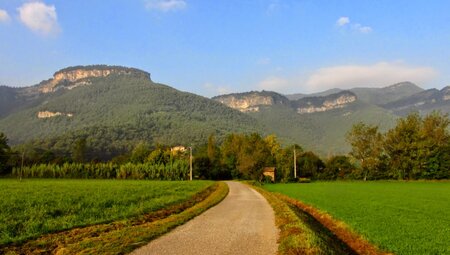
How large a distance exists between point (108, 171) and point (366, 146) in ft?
218

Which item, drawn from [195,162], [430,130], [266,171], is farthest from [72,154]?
[430,130]

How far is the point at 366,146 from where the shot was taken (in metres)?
100

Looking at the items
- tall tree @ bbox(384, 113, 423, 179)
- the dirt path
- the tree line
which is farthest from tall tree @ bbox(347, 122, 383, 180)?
the dirt path

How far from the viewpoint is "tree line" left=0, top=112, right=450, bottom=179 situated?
302ft

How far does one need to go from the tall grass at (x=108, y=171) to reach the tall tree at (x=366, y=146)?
43.2 m

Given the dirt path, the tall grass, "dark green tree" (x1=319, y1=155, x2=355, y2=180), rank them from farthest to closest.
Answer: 1. the tall grass
2. "dark green tree" (x1=319, y1=155, x2=355, y2=180)
3. the dirt path

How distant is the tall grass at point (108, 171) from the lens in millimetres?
107812

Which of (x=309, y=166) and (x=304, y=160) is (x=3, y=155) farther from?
(x=309, y=166)

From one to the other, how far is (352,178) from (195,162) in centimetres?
4046

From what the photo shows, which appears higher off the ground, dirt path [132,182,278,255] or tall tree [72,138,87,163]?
tall tree [72,138,87,163]

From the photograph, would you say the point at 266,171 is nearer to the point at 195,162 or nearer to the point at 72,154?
the point at 195,162

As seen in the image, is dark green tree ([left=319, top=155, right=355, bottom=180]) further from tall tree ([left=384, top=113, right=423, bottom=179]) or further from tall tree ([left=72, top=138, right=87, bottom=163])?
tall tree ([left=72, top=138, right=87, bottom=163])

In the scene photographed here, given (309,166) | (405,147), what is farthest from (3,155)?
(405,147)

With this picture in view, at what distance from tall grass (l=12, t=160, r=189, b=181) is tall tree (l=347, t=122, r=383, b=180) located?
43.2m
